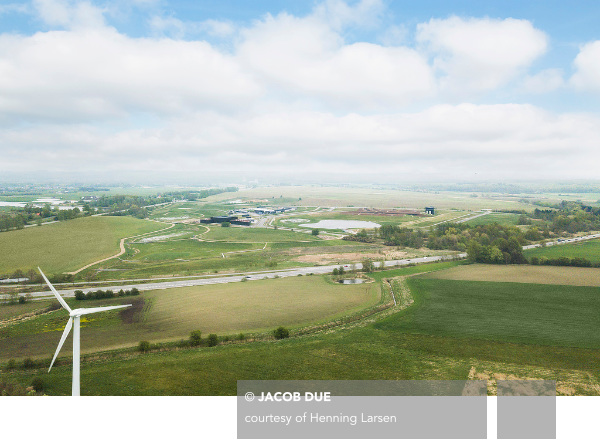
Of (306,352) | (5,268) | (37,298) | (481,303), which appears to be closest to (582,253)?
(481,303)

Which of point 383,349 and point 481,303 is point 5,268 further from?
point 481,303

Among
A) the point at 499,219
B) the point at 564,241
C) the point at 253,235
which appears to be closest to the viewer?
the point at 564,241

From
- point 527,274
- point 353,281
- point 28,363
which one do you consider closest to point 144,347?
point 28,363

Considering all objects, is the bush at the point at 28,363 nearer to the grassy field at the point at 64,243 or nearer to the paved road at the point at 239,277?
the paved road at the point at 239,277

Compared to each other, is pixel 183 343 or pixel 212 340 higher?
pixel 212 340

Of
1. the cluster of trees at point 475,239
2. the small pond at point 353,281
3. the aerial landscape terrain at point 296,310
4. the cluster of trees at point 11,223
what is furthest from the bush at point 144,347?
the cluster of trees at point 11,223

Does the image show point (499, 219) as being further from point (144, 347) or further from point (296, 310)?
point (144, 347)
